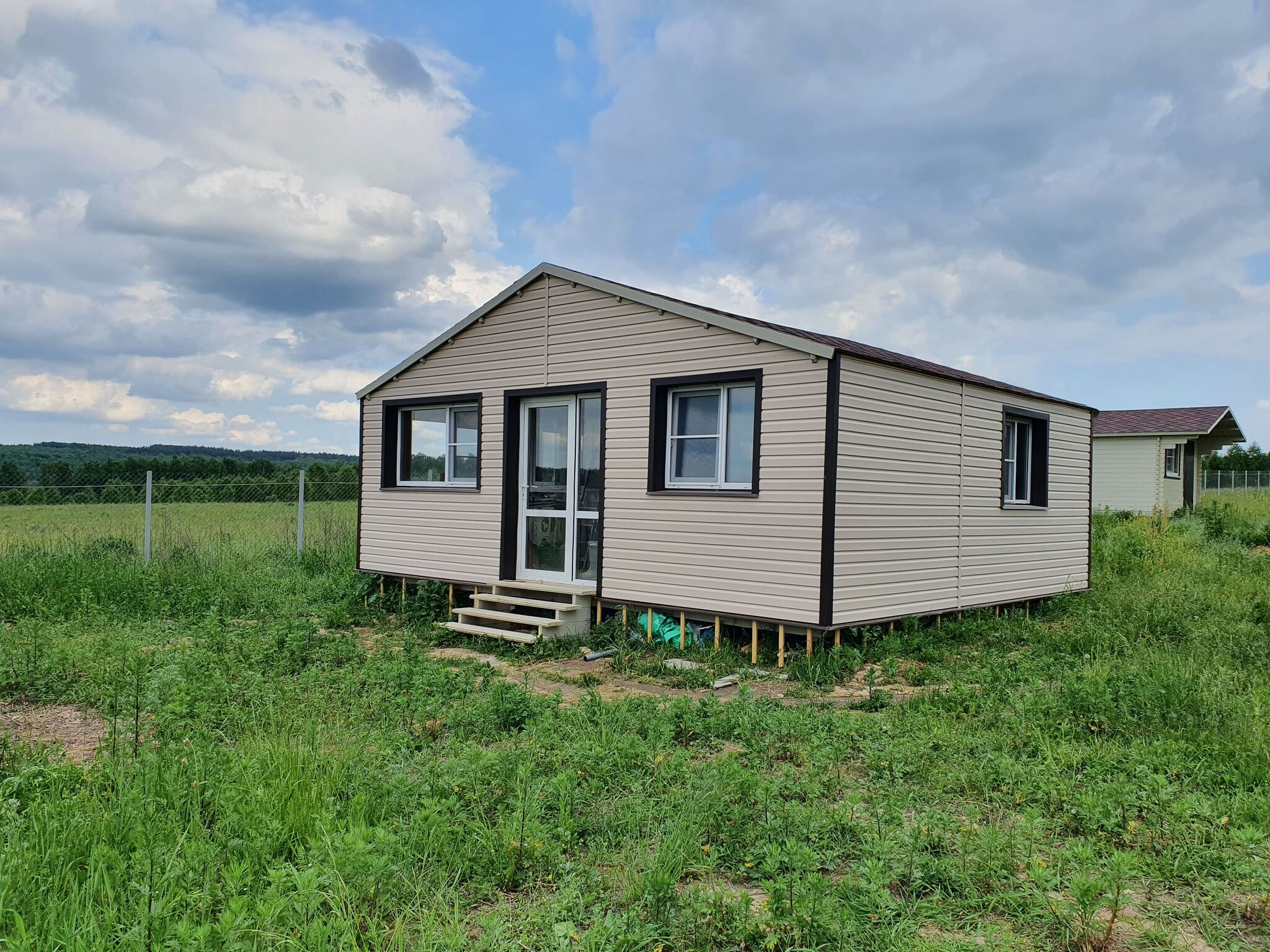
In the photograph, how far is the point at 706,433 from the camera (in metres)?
8.84

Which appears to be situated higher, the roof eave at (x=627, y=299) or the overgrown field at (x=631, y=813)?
the roof eave at (x=627, y=299)

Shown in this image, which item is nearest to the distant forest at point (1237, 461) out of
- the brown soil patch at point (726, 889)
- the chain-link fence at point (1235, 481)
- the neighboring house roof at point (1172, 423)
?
the chain-link fence at point (1235, 481)

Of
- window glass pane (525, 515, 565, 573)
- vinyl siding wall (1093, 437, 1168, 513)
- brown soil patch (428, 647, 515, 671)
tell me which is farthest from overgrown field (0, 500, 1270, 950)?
vinyl siding wall (1093, 437, 1168, 513)

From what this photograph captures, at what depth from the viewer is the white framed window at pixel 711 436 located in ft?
27.9

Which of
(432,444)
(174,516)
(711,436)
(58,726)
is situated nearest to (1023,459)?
(711,436)

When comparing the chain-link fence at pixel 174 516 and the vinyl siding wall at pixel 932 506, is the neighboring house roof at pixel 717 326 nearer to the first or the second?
the vinyl siding wall at pixel 932 506

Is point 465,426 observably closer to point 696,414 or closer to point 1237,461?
point 696,414

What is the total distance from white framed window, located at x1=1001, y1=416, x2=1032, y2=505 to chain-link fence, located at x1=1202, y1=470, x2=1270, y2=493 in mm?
35650

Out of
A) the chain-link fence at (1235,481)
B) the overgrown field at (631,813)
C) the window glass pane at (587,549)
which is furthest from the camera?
the chain-link fence at (1235,481)

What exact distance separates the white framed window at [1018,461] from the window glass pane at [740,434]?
14.4ft

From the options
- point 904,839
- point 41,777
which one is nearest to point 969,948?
point 904,839

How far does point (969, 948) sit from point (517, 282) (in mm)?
8756

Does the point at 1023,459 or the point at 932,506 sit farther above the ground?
the point at 1023,459

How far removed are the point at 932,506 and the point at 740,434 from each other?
2.41 m
